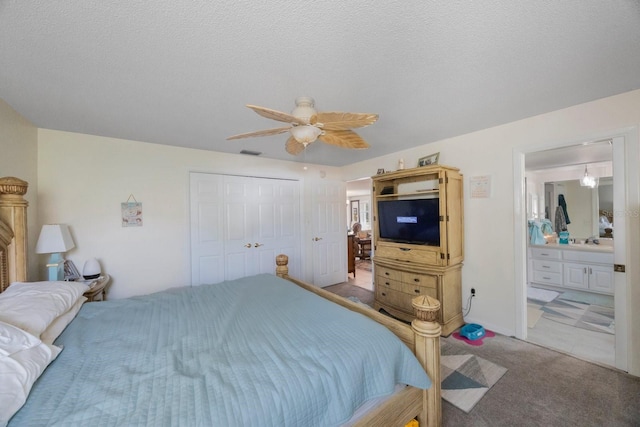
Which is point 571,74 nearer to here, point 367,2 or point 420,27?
point 420,27

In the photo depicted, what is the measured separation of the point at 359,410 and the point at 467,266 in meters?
2.44

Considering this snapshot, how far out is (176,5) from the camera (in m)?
1.07

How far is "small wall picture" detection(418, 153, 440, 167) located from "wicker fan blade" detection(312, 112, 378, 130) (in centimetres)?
192

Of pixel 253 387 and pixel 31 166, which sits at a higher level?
pixel 31 166

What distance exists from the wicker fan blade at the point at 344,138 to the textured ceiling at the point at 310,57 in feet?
1.05

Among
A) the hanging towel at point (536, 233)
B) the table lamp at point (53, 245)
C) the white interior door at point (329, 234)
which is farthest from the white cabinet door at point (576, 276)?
the table lamp at point (53, 245)

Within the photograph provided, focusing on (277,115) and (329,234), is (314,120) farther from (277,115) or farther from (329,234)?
(329,234)

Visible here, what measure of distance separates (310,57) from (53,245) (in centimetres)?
286

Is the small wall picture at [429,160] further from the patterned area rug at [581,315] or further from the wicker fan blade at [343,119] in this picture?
the patterned area rug at [581,315]

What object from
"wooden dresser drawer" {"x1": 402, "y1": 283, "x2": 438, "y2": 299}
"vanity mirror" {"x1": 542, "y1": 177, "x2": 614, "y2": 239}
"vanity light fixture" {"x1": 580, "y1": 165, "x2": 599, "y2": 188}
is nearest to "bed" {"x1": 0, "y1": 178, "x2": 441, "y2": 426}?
"wooden dresser drawer" {"x1": 402, "y1": 283, "x2": 438, "y2": 299}

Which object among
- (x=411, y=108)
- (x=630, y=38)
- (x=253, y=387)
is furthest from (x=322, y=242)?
(x=630, y=38)

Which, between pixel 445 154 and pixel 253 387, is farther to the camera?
pixel 445 154

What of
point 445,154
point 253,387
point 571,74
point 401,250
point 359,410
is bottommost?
point 359,410

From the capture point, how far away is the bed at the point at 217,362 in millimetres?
860
